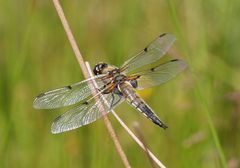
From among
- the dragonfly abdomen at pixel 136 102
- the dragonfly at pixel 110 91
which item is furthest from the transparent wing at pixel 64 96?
the dragonfly abdomen at pixel 136 102

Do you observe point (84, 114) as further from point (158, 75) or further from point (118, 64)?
point (118, 64)

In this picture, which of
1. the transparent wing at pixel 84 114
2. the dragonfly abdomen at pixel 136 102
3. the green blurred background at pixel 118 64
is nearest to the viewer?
the transparent wing at pixel 84 114

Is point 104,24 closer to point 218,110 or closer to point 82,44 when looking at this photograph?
point 82,44

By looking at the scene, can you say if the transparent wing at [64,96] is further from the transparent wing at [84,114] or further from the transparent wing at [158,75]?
the transparent wing at [158,75]

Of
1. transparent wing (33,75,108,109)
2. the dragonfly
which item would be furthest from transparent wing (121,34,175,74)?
transparent wing (33,75,108,109)

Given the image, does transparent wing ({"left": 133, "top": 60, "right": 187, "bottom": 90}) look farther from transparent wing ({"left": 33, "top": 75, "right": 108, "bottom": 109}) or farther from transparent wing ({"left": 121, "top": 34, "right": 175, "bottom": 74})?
transparent wing ({"left": 33, "top": 75, "right": 108, "bottom": 109})

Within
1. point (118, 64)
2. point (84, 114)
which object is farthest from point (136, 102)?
point (118, 64)
